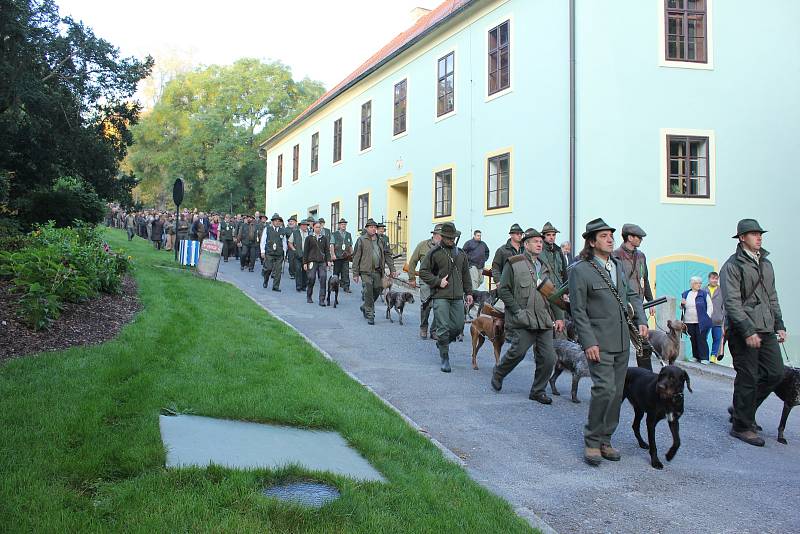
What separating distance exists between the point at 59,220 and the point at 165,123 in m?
Result: 43.0

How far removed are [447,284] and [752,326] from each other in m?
3.91

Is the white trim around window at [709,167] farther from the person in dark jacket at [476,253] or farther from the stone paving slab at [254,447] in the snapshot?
the stone paving slab at [254,447]

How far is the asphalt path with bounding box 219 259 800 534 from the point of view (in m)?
4.79

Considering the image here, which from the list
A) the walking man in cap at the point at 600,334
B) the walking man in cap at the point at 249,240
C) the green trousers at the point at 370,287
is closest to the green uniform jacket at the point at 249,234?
the walking man in cap at the point at 249,240

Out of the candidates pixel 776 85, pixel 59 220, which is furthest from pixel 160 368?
pixel 776 85

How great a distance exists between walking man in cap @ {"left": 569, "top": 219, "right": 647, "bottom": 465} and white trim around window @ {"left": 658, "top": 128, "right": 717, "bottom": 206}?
11581 mm

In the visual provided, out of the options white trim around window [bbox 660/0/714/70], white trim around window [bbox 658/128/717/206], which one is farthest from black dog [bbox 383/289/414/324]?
white trim around window [bbox 660/0/714/70]

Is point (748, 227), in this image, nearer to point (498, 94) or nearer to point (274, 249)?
point (498, 94)

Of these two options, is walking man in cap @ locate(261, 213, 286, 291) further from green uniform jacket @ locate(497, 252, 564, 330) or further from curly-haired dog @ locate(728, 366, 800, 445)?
curly-haired dog @ locate(728, 366, 800, 445)

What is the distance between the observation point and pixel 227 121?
50.4 m

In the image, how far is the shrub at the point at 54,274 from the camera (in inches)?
332

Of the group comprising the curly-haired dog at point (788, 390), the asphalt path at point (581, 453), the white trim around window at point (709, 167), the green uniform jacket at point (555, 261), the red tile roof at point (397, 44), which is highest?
the red tile roof at point (397, 44)

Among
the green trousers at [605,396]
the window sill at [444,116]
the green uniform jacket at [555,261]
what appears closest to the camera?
the green trousers at [605,396]

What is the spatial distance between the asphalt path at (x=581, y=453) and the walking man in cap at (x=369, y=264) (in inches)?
142
